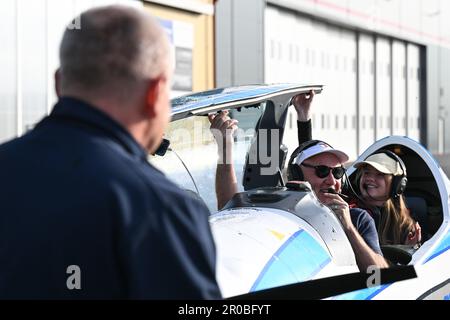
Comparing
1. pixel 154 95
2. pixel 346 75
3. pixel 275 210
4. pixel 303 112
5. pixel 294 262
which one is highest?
pixel 346 75

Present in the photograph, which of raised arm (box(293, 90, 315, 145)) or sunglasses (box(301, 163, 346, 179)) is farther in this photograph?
raised arm (box(293, 90, 315, 145))

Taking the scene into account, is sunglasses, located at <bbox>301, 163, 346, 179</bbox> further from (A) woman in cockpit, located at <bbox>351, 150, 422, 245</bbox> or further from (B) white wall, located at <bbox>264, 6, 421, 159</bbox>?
(B) white wall, located at <bbox>264, 6, 421, 159</bbox>

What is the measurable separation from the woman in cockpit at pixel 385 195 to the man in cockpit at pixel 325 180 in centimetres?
61

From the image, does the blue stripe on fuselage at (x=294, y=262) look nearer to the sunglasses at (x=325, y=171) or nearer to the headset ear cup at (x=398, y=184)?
the sunglasses at (x=325, y=171)

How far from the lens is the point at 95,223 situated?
4.28 feet

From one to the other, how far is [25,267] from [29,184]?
163mm

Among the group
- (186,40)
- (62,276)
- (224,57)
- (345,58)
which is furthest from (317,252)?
(345,58)

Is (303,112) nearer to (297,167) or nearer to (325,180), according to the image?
Answer: (297,167)

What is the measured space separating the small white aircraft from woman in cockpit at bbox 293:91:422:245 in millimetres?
252

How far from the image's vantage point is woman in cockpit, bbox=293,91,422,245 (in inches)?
180

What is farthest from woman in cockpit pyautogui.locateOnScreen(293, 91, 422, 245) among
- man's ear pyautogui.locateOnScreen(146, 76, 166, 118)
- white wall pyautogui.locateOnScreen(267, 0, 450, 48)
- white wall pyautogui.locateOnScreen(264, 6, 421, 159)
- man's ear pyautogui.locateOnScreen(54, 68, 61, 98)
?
white wall pyautogui.locateOnScreen(267, 0, 450, 48)

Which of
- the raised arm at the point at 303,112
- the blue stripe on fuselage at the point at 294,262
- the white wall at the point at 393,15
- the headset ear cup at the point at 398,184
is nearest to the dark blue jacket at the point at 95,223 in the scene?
the blue stripe on fuselage at the point at 294,262

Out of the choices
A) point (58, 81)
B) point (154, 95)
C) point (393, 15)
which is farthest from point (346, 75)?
point (154, 95)

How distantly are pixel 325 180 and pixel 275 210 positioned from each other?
662mm
